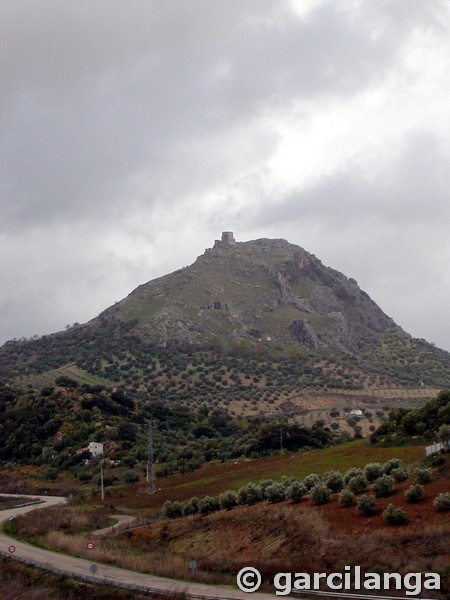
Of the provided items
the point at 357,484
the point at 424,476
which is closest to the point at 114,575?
the point at 357,484

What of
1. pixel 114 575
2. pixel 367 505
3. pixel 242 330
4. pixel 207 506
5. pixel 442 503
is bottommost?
pixel 114 575

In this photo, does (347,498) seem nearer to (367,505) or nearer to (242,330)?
(367,505)

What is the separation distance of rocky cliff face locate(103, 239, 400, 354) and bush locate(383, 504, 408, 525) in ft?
390

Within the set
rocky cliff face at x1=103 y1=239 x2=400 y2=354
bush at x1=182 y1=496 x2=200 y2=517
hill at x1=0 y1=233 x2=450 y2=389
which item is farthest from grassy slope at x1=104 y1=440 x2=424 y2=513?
rocky cliff face at x1=103 y1=239 x2=400 y2=354

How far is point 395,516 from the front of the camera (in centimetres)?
2897

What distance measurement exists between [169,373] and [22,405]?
44.3 m

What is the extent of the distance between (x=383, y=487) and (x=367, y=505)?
245cm

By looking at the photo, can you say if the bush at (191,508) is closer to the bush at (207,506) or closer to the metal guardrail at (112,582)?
the bush at (207,506)

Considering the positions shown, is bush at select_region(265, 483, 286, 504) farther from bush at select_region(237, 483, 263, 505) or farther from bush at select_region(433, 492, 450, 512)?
bush at select_region(433, 492, 450, 512)

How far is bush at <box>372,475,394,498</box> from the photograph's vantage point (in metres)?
33.2

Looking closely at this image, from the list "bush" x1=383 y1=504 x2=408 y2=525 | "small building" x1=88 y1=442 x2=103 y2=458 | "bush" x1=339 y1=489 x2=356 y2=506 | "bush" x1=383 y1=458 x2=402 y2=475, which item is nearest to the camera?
"bush" x1=383 y1=504 x2=408 y2=525

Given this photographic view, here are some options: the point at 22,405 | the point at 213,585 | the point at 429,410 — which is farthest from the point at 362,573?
the point at 22,405

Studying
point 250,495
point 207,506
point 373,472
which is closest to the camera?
point 373,472

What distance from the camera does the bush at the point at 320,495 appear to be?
35.0m
